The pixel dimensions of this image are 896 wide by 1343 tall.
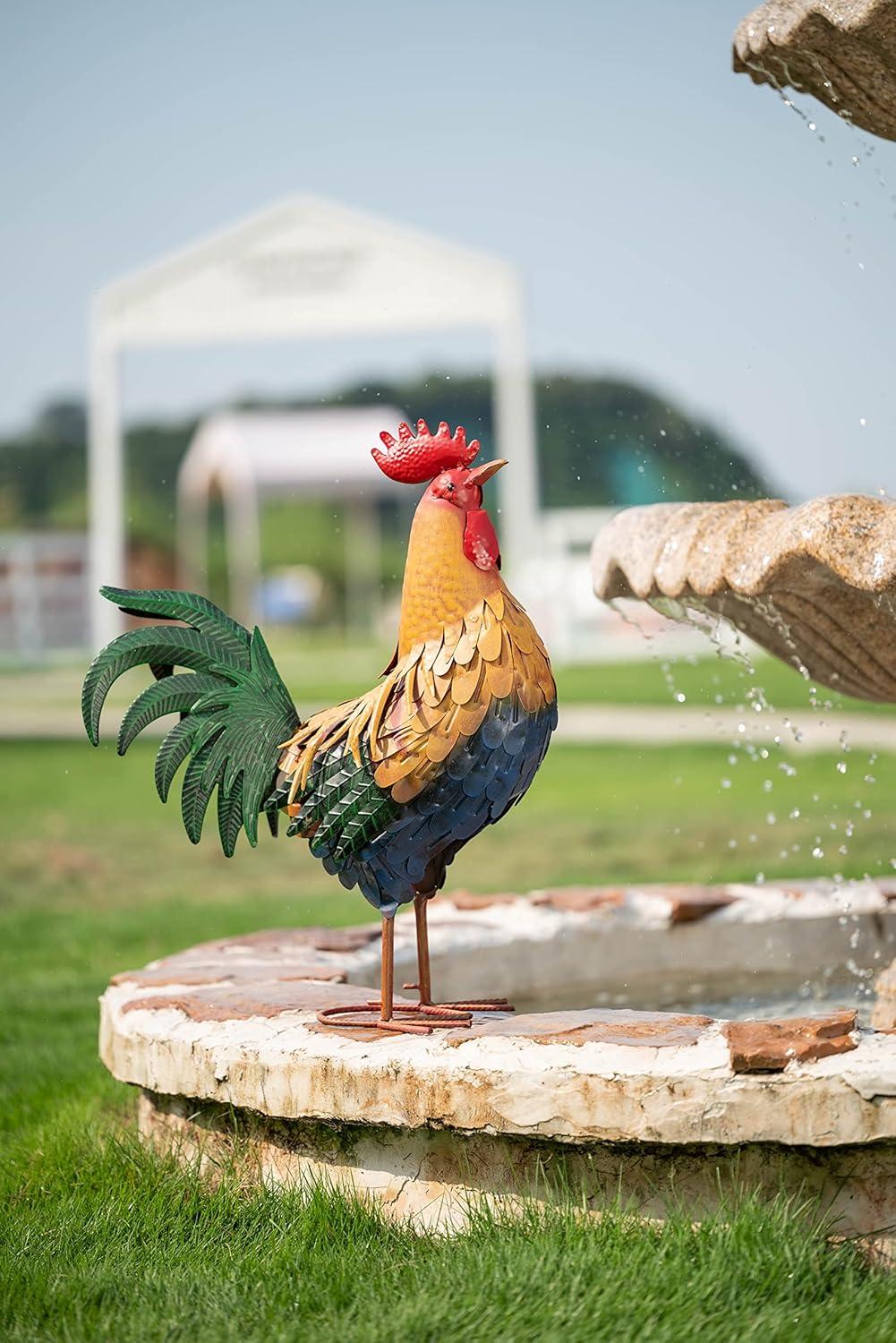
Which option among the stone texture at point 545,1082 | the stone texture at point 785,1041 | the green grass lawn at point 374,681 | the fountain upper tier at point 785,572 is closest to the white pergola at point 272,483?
the green grass lawn at point 374,681

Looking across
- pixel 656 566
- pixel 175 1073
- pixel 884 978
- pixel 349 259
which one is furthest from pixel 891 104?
pixel 349 259

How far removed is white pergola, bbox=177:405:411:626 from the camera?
26.2 metres

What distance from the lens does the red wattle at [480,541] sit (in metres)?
3.29

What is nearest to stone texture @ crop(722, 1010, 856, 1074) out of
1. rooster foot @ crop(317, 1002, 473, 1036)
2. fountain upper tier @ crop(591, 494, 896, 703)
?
rooster foot @ crop(317, 1002, 473, 1036)

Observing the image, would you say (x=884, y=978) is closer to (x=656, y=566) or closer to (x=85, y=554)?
(x=656, y=566)

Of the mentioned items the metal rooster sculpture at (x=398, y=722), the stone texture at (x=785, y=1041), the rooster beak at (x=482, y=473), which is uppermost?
the rooster beak at (x=482, y=473)

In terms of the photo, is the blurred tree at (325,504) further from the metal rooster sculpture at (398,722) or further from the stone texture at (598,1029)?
the stone texture at (598,1029)

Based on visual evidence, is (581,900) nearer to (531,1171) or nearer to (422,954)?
(422,954)

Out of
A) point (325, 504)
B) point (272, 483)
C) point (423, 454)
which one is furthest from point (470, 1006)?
point (325, 504)

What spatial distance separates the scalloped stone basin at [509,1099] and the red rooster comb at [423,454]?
3.83 ft

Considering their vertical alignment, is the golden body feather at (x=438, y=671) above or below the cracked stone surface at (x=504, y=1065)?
above

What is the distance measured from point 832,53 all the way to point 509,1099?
2.33 meters

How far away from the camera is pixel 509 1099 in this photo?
299 cm

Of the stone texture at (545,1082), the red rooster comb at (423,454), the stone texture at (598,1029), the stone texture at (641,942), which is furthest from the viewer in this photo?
the stone texture at (641,942)
